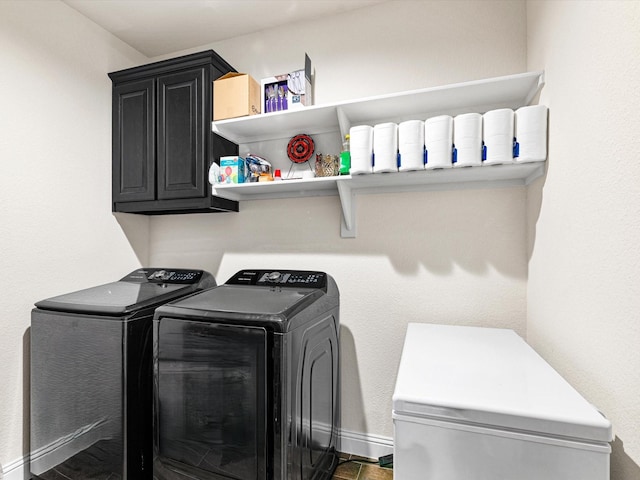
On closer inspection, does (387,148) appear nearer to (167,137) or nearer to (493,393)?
(493,393)

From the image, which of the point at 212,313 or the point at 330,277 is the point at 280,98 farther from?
the point at 212,313

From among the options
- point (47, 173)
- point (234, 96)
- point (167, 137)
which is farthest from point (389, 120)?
point (47, 173)

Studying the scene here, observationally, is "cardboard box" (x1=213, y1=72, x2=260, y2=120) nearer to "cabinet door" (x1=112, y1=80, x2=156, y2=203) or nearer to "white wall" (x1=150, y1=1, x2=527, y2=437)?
"white wall" (x1=150, y1=1, x2=527, y2=437)

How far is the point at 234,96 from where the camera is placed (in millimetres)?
1973

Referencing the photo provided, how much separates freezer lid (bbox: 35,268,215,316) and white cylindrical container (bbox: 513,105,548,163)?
187cm

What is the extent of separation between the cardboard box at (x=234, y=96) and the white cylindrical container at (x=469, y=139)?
3.88 ft

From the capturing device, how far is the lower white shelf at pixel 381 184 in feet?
5.27

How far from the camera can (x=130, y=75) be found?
7.31ft

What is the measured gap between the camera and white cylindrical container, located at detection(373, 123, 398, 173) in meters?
1.61

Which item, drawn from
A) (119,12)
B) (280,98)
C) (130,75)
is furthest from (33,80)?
(280,98)

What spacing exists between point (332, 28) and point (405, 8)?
0.45 metres

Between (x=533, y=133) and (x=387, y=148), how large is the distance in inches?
24.1

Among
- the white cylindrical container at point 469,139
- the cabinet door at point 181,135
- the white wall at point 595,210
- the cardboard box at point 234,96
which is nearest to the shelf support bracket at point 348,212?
the white cylindrical container at point 469,139

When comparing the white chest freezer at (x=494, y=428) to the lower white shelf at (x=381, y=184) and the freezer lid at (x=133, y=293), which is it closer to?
the lower white shelf at (x=381, y=184)
